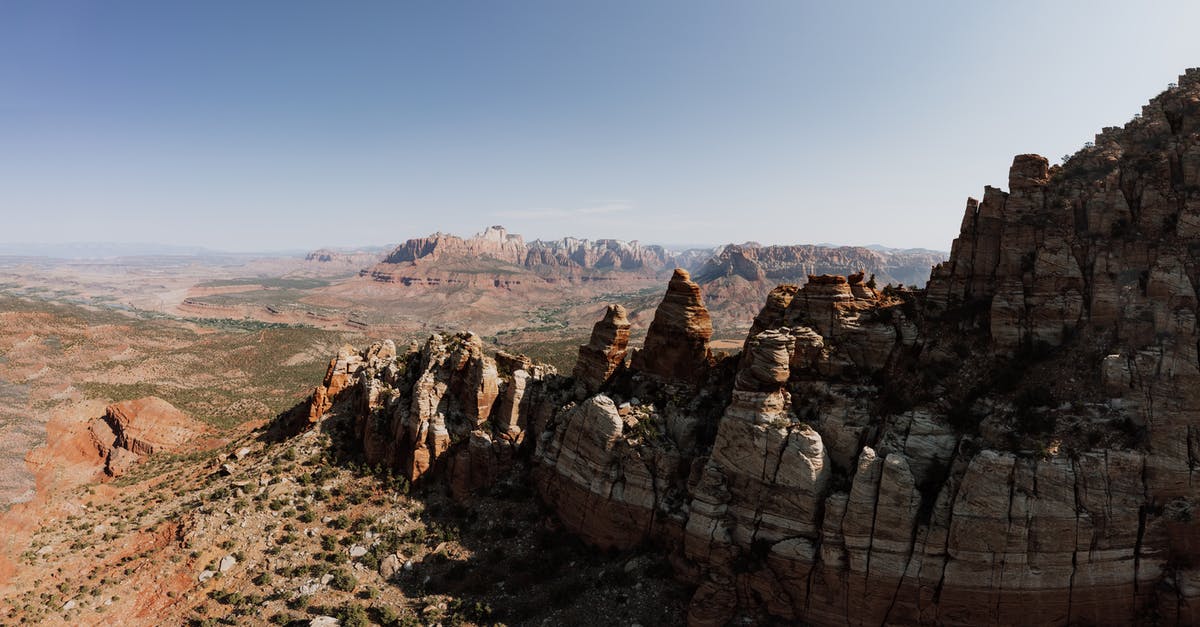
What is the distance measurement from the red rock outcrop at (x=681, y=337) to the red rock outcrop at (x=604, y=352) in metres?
3.57

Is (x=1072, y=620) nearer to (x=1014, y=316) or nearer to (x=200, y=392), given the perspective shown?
(x=1014, y=316)

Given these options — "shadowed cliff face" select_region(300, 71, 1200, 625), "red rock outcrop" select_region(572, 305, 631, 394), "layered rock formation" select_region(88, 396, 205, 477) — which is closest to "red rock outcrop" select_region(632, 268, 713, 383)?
"shadowed cliff face" select_region(300, 71, 1200, 625)

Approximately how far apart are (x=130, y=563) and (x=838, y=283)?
5810 cm

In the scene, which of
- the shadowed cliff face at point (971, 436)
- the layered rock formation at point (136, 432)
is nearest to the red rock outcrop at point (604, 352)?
the shadowed cliff face at point (971, 436)

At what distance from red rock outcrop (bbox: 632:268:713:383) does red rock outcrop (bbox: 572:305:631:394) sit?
357 centimetres

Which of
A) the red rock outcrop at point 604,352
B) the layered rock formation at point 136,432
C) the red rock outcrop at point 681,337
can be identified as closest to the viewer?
the red rock outcrop at point 681,337

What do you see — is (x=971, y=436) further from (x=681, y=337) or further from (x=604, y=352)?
(x=604, y=352)

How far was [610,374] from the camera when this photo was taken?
45.3m

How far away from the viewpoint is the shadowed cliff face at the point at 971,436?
24.5 m

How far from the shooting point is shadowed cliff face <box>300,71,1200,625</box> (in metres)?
24.5

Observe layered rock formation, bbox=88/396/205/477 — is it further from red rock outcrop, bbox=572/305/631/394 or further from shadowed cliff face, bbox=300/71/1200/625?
red rock outcrop, bbox=572/305/631/394

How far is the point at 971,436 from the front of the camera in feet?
90.2

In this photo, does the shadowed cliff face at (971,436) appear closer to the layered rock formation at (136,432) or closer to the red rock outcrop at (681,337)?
the red rock outcrop at (681,337)

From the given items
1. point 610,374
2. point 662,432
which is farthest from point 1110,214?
point 610,374
